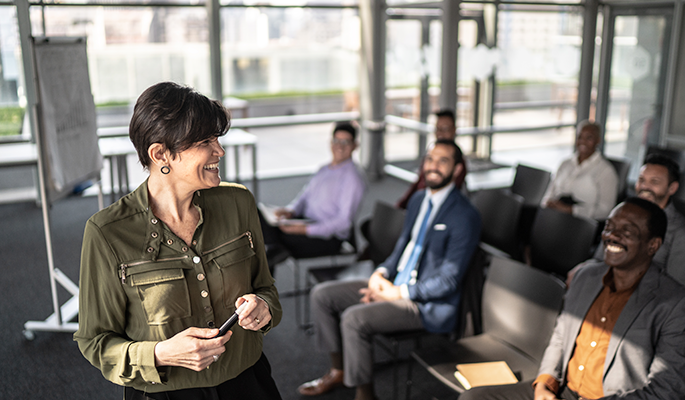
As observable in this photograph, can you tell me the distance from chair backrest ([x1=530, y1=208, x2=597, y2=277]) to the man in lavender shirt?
4.08 feet

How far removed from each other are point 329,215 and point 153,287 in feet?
9.28

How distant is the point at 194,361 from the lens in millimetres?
1459

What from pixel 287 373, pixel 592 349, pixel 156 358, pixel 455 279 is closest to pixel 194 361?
pixel 156 358

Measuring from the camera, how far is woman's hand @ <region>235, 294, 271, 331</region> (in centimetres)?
154

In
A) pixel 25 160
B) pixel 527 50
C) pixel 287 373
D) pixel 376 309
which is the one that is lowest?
pixel 287 373

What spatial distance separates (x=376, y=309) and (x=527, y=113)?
6343 mm

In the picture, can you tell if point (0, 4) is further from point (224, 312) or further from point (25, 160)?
point (224, 312)

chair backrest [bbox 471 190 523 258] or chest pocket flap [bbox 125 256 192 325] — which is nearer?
chest pocket flap [bbox 125 256 192 325]

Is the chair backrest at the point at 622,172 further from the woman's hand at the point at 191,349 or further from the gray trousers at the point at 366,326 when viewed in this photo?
the woman's hand at the point at 191,349

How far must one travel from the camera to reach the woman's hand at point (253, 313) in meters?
1.54

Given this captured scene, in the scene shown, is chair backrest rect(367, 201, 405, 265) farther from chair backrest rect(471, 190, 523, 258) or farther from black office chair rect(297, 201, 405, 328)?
chair backrest rect(471, 190, 523, 258)

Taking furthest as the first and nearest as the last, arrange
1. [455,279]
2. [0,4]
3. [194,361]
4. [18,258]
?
[0,4] < [18,258] < [455,279] < [194,361]

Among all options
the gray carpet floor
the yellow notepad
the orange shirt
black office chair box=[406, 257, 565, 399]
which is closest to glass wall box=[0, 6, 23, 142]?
the gray carpet floor

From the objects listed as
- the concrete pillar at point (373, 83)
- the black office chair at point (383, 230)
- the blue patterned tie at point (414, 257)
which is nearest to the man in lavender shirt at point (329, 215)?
the black office chair at point (383, 230)
